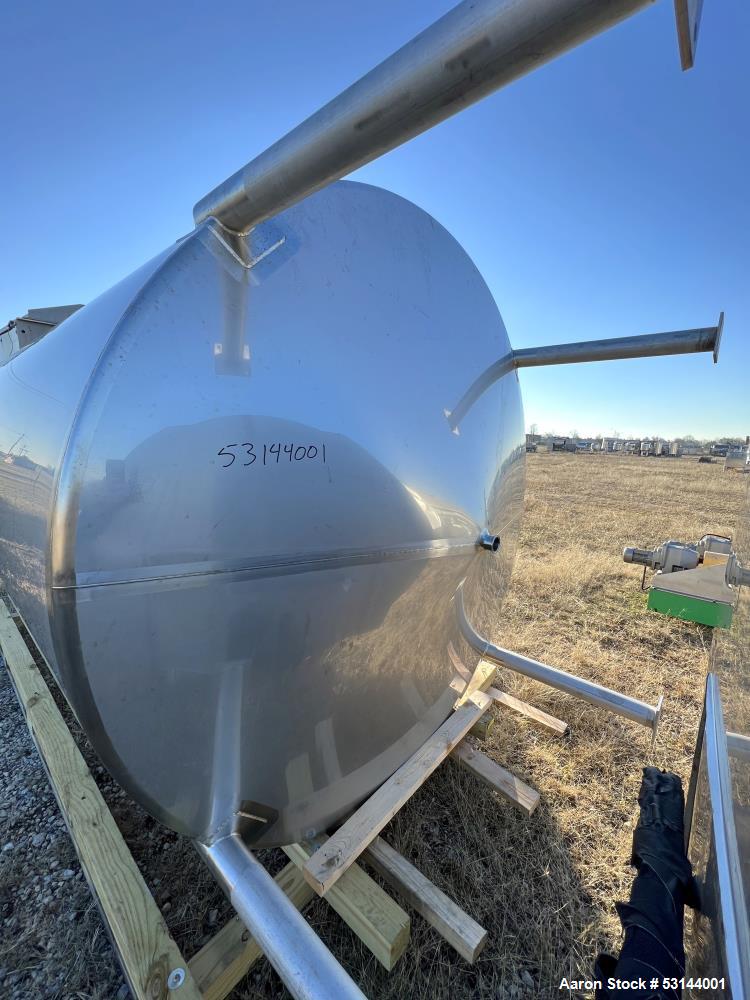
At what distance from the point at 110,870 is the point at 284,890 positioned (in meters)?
0.55

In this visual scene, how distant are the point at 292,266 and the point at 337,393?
12.0 inches

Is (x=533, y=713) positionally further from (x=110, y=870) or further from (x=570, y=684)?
(x=110, y=870)

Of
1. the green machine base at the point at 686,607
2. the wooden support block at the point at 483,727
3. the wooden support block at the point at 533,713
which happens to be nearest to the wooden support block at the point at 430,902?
the wooden support block at the point at 483,727

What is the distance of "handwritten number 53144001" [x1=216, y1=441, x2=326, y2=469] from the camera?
99 centimetres

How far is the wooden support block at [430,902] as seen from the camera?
142cm

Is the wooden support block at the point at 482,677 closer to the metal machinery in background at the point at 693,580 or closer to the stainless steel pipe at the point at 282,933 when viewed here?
the stainless steel pipe at the point at 282,933

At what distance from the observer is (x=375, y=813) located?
1530mm

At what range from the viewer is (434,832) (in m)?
1.97

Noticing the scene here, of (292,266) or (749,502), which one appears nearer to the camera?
(292,266)

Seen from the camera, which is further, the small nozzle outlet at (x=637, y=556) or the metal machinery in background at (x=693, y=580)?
the metal machinery in background at (x=693, y=580)

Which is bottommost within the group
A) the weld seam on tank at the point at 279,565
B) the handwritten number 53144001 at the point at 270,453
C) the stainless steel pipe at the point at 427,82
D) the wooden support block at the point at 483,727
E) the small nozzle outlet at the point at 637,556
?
the wooden support block at the point at 483,727

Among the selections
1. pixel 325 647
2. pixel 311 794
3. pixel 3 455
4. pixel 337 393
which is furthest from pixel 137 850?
pixel 337 393

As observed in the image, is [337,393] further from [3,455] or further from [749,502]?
[749,502]

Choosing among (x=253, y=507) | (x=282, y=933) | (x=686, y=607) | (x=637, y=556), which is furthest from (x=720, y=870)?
(x=686, y=607)
